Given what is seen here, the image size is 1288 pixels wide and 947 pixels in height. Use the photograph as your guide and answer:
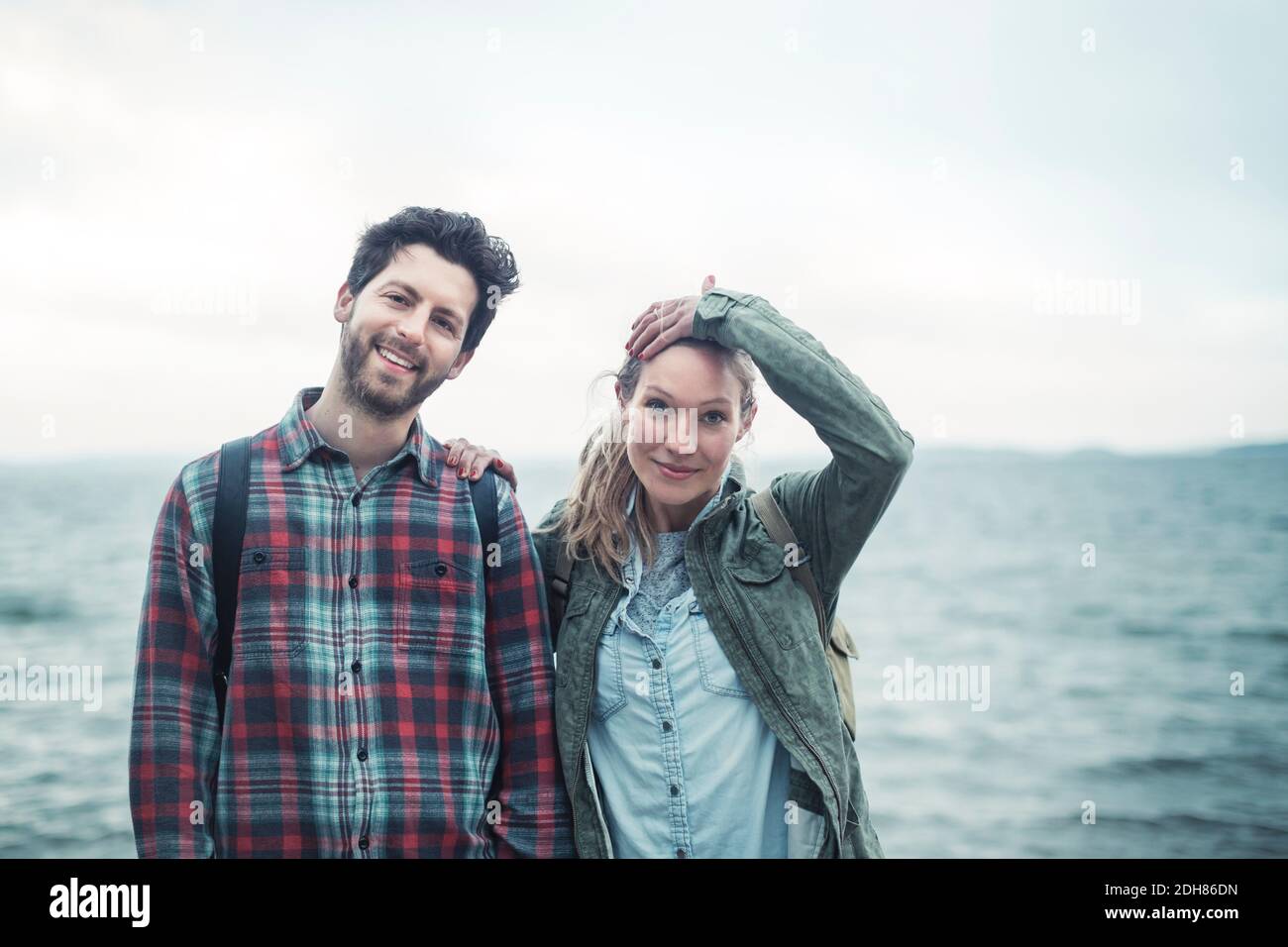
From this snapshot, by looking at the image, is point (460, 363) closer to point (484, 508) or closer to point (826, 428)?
point (484, 508)

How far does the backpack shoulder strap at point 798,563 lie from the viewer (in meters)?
2.90

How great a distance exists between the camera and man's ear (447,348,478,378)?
3041 millimetres

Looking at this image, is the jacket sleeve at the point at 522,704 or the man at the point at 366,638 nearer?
the man at the point at 366,638

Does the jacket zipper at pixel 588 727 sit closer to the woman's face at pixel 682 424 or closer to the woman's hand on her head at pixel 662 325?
the woman's face at pixel 682 424

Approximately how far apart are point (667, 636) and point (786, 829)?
587 mm

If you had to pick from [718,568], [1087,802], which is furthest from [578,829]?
[1087,802]

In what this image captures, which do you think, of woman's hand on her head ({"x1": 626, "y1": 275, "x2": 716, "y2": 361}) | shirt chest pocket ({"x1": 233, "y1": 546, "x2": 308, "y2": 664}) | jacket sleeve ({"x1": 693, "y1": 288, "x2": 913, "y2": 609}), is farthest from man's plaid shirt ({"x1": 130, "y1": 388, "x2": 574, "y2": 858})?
jacket sleeve ({"x1": 693, "y1": 288, "x2": 913, "y2": 609})

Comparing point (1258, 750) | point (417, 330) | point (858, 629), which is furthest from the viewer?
point (858, 629)

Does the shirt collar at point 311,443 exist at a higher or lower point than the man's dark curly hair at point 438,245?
lower

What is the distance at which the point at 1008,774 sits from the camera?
1527 centimetres

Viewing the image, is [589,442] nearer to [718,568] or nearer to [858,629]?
[718,568]

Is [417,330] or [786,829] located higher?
[417,330]

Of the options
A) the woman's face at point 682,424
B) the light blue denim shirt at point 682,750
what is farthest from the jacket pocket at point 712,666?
the woman's face at point 682,424

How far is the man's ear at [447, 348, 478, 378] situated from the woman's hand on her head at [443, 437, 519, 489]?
0.65ft
